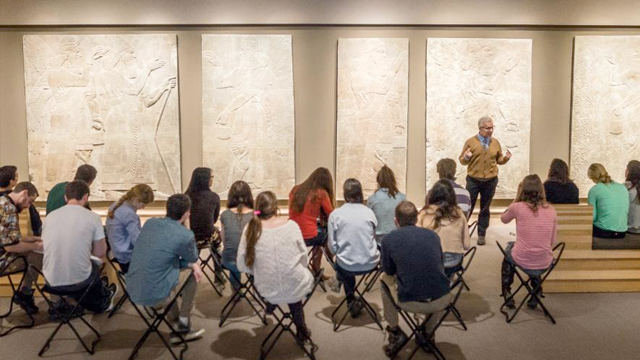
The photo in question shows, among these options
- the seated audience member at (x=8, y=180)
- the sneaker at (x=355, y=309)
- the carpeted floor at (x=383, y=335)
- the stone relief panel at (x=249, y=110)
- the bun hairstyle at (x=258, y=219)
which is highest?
the stone relief panel at (x=249, y=110)

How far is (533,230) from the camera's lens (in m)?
4.33

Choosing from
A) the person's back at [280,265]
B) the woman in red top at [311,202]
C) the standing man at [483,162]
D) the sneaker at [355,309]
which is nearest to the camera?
the person's back at [280,265]

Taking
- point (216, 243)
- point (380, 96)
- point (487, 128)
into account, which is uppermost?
point (380, 96)

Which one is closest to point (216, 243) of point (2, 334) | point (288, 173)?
point (2, 334)

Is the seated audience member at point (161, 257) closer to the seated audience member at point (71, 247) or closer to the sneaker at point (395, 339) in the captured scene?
the seated audience member at point (71, 247)

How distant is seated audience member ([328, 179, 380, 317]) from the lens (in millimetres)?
4203

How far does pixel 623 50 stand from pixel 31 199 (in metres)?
7.80

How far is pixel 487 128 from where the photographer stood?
6.43 meters

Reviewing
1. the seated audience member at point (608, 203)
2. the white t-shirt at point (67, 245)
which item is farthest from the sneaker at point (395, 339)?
the seated audience member at point (608, 203)

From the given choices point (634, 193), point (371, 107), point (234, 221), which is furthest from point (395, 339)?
point (371, 107)

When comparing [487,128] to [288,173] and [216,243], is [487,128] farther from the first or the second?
[216,243]

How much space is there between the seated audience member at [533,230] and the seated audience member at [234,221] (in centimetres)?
227

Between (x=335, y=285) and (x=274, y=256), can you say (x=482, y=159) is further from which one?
(x=274, y=256)

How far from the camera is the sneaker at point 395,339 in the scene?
3.88m
